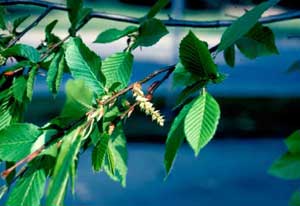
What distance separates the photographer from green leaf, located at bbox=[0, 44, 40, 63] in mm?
1128

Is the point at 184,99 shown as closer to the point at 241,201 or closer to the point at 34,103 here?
the point at 241,201

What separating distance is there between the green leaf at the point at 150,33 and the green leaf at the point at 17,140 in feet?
1.11

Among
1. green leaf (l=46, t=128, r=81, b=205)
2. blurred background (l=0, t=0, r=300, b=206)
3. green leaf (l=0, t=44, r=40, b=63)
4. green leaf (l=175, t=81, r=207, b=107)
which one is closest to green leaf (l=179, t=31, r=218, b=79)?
green leaf (l=175, t=81, r=207, b=107)

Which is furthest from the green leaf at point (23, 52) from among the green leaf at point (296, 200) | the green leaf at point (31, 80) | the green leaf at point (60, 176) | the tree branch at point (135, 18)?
the green leaf at point (296, 200)

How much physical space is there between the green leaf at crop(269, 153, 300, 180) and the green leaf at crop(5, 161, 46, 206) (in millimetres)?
314

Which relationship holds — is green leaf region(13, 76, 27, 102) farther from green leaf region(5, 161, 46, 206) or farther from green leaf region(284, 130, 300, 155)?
green leaf region(284, 130, 300, 155)

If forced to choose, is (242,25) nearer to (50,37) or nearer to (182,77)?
(182,77)

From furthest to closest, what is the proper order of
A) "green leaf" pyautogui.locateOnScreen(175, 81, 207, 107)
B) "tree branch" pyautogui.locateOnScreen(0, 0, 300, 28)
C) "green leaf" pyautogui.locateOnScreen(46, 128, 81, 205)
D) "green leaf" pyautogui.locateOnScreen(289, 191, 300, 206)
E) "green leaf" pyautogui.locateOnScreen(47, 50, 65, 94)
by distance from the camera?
"tree branch" pyautogui.locateOnScreen(0, 0, 300, 28) → "green leaf" pyautogui.locateOnScreen(47, 50, 65, 94) → "green leaf" pyautogui.locateOnScreen(175, 81, 207, 107) → "green leaf" pyautogui.locateOnScreen(289, 191, 300, 206) → "green leaf" pyautogui.locateOnScreen(46, 128, 81, 205)

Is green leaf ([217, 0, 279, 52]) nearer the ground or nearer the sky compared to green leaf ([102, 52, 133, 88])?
nearer the sky

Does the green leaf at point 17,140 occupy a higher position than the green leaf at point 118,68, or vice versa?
the green leaf at point 118,68

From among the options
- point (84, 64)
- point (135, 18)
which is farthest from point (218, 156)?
point (84, 64)

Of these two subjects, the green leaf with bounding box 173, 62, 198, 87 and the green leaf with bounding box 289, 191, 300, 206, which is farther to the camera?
the green leaf with bounding box 173, 62, 198, 87

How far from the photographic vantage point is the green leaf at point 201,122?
31.8 inches

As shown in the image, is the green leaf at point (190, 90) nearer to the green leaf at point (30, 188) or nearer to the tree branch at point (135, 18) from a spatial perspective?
the green leaf at point (30, 188)
